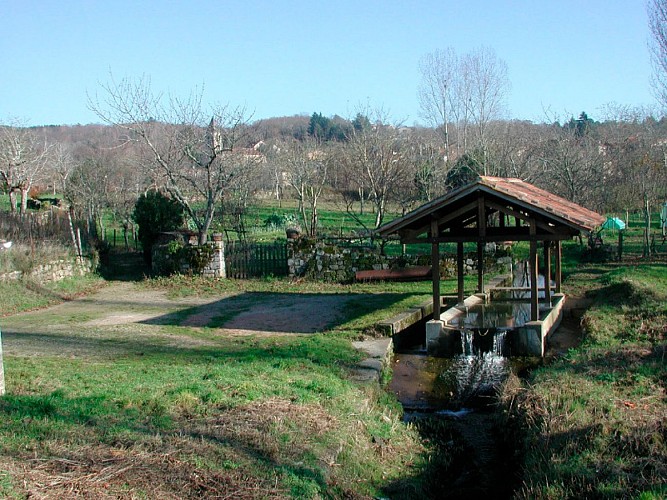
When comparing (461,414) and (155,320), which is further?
(155,320)

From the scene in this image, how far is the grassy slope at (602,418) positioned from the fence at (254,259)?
43.7ft

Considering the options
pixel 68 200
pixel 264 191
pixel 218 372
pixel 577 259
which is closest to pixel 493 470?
pixel 218 372

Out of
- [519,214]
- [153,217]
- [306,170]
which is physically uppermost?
[306,170]

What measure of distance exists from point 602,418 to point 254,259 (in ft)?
57.7

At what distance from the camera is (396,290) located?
62.7ft

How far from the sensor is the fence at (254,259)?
2319 centimetres

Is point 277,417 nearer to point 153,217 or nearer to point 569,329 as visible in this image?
point 569,329

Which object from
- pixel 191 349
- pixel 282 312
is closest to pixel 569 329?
pixel 282 312

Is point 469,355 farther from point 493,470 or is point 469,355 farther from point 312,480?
point 312,480

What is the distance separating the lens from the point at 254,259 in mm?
23297

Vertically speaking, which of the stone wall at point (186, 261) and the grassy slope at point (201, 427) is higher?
the stone wall at point (186, 261)

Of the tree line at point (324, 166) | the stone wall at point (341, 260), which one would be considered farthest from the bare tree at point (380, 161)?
the stone wall at point (341, 260)

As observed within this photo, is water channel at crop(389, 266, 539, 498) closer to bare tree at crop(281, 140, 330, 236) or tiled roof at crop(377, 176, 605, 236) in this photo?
tiled roof at crop(377, 176, 605, 236)

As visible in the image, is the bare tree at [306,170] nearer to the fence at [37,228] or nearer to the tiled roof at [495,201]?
the fence at [37,228]
